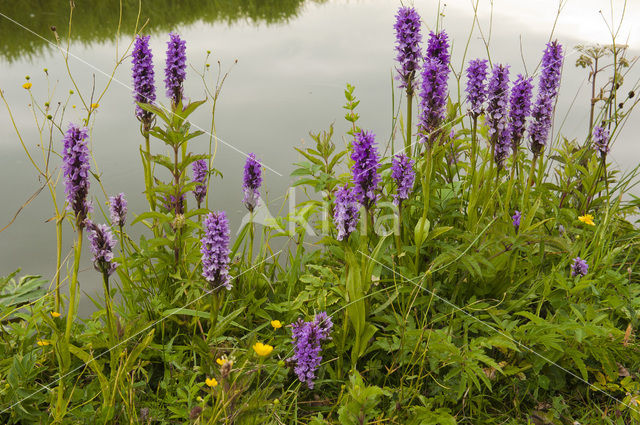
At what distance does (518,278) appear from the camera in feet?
8.24

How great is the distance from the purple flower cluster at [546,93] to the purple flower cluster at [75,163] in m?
2.07

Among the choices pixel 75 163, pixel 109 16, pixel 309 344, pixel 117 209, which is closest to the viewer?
pixel 75 163

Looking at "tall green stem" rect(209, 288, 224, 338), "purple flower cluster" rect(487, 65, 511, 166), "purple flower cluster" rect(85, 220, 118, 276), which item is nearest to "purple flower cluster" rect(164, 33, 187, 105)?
"purple flower cluster" rect(85, 220, 118, 276)

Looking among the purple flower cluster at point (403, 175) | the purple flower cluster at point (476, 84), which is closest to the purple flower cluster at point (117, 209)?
the purple flower cluster at point (403, 175)

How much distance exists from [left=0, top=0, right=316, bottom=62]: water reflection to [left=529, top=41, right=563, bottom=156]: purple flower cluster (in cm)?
425

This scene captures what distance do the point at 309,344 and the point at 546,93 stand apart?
5.58ft

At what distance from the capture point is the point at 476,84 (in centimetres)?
234

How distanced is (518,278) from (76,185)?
2.00 meters

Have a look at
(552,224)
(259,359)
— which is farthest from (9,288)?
(552,224)

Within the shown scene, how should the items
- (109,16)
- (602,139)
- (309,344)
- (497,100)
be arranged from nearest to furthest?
(309,344) → (497,100) → (602,139) → (109,16)

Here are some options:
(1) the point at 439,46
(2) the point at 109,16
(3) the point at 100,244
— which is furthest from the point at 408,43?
(2) the point at 109,16

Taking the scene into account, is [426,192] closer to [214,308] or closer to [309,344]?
[309,344]

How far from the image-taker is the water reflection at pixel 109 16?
5.41 metres

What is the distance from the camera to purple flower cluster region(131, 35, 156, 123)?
2340 mm
